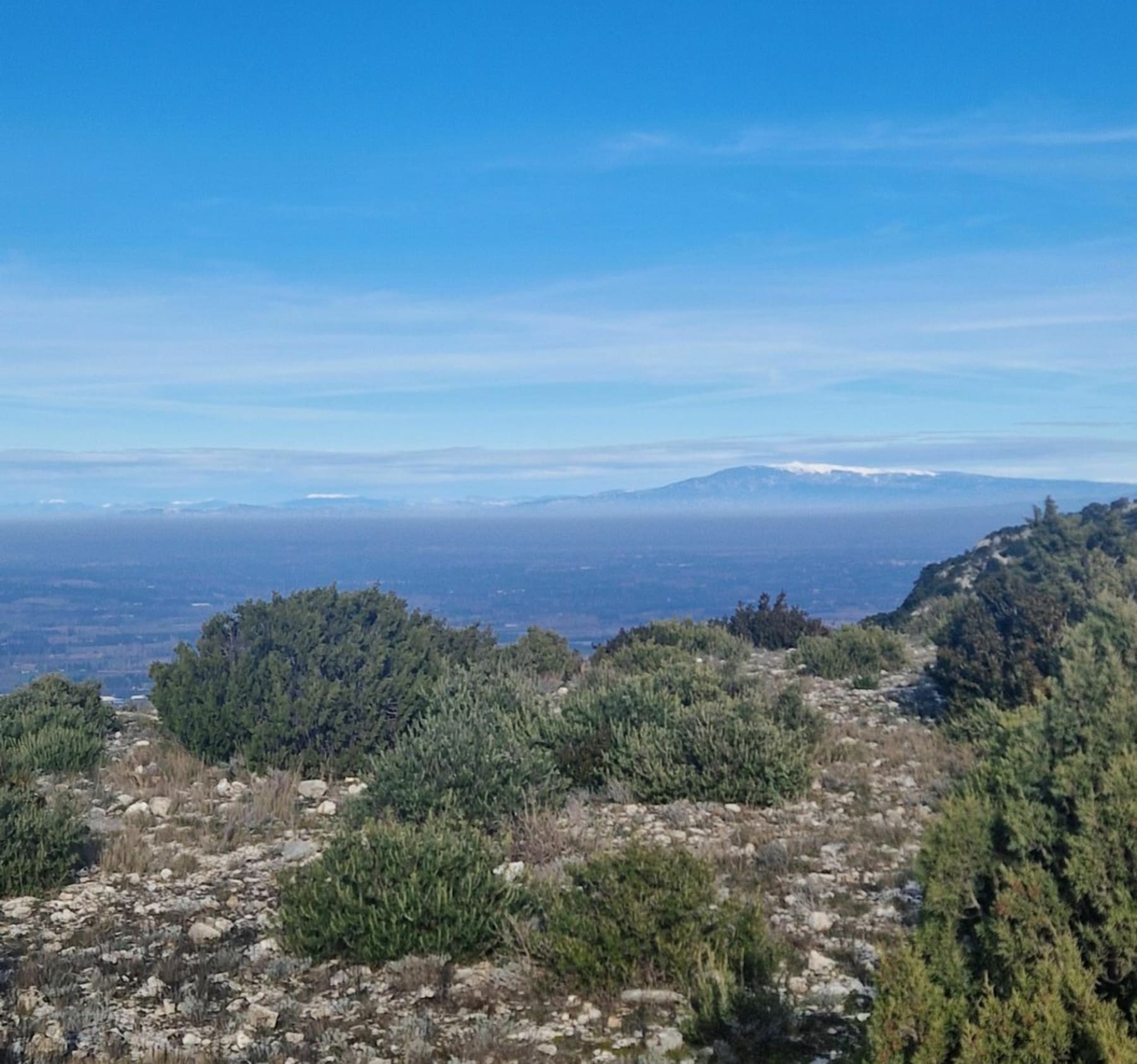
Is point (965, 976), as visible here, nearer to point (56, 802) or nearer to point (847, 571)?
point (56, 802)

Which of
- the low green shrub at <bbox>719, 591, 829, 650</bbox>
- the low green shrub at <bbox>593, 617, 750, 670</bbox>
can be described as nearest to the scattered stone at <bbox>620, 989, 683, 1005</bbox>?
the low green shrub at <bbox>593, 617, 750, 670</bbox>

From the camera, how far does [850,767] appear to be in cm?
1008

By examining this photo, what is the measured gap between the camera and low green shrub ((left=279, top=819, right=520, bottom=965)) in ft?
18.8

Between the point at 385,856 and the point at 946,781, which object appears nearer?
the point at 385,856

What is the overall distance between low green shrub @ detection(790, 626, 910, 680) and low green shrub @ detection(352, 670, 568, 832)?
7434 mm

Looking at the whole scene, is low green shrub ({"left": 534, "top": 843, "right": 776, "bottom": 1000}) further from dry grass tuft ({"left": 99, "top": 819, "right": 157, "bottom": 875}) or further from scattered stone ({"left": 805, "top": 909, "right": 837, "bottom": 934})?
dry grass tuft ({"left": 99, "top": 819, "right": 157, "bottom": 875})

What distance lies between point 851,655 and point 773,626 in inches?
188

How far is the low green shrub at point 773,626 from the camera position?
66.9 feet

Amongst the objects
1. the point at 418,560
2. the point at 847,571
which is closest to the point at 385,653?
the point at 847,571

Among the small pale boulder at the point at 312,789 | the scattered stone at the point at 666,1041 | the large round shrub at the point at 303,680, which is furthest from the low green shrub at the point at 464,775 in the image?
the scattered stone at the point at 666,1041

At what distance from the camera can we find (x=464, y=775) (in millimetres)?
8328

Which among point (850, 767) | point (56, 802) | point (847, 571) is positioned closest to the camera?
point (56, 802)

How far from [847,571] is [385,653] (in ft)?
319

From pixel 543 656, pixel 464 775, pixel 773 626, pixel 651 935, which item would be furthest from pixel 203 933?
pixel 773 626
